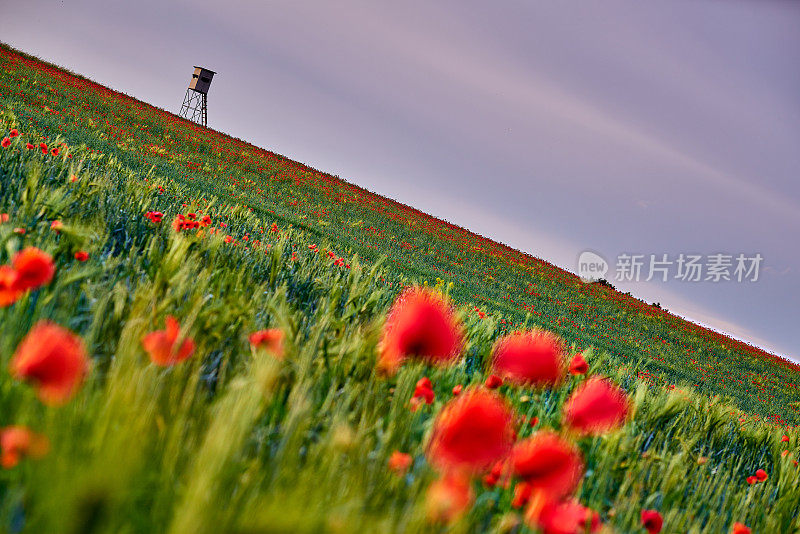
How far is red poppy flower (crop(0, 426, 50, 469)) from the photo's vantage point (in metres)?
0.51

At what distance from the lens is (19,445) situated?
511mm

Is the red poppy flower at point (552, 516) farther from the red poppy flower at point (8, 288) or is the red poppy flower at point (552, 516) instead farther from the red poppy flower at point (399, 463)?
the red poppy flower at point (8, 288)

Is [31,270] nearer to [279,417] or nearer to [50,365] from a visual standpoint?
[50,365]

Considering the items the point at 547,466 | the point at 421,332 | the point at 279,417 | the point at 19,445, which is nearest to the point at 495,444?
the point at 547,466

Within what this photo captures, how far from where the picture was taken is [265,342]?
1.08 meters

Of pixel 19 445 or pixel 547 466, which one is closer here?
pixel 19 445

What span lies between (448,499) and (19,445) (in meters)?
0.52

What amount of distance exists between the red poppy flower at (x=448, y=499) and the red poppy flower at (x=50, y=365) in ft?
1.64

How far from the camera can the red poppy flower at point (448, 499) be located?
71 centimetres

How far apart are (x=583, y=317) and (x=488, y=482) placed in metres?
17.2

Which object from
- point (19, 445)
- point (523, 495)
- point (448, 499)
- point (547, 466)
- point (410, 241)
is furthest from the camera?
point (410, 241)

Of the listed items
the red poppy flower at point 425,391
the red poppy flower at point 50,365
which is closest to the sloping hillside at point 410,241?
the red poppy flower at point 425,391

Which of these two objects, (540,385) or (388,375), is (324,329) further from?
(540,385)

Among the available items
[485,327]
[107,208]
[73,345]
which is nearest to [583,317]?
[485,327]
